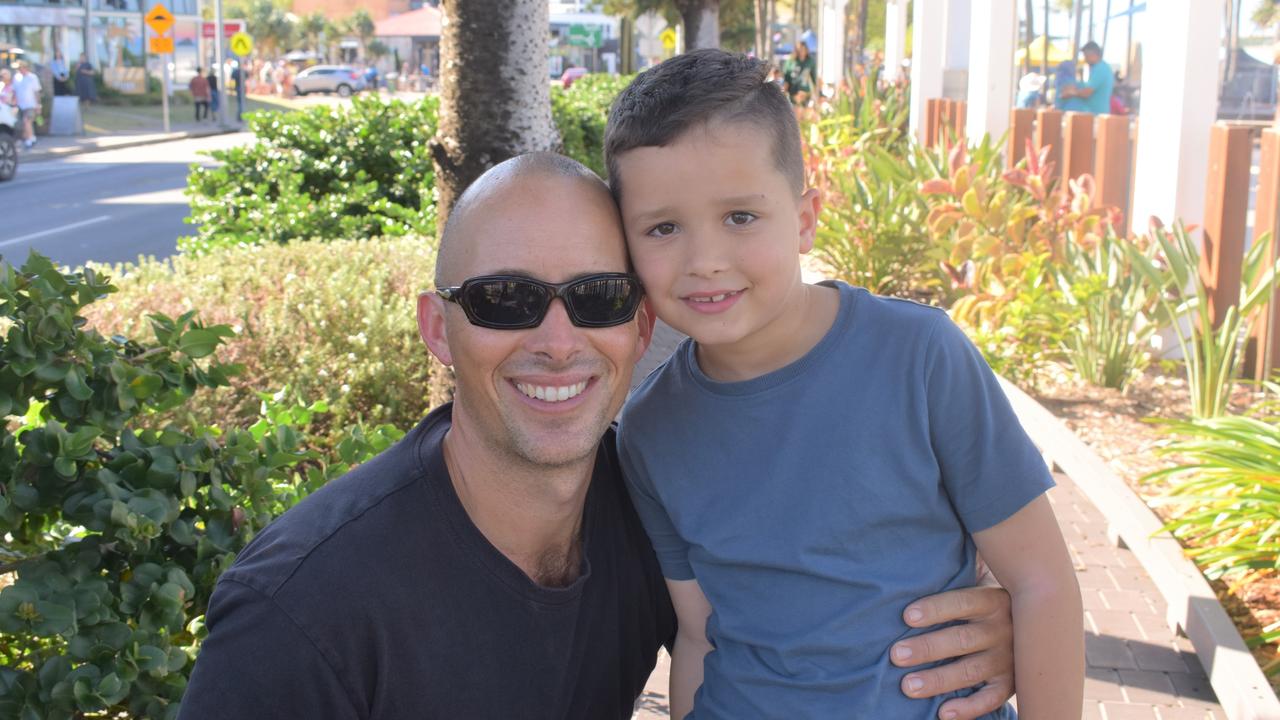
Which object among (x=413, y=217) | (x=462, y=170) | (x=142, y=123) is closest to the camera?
(x=462, y=170)

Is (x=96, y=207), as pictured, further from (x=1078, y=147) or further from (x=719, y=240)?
(x=719, y=240)

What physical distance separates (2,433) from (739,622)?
148cm

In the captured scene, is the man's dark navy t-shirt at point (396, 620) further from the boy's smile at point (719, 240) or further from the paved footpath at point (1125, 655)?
the paved footpath at point (1125, 655)

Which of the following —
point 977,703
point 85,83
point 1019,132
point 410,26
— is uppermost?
point 410,26

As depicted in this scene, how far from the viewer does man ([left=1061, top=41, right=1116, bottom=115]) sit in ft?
39.1

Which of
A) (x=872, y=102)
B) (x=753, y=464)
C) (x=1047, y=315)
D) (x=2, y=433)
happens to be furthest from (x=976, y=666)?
(x=872, y=102)

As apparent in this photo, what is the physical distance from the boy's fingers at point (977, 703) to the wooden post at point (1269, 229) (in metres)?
4.31

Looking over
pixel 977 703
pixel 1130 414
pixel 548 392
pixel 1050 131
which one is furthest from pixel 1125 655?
pixel 1050 131

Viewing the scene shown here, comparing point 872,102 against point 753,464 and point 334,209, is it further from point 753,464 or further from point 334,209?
point 753,464

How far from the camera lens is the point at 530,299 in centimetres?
207

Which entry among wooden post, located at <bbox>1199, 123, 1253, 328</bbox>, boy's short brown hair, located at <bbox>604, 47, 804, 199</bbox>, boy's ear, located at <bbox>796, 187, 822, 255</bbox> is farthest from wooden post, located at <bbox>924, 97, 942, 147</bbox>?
boy's short brown hair, located at <bbox>604, 47, 804, 199</bbox>

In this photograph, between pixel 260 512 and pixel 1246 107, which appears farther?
pixel 1246 107

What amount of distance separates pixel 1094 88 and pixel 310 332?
894cm

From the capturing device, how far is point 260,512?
2820 mm
